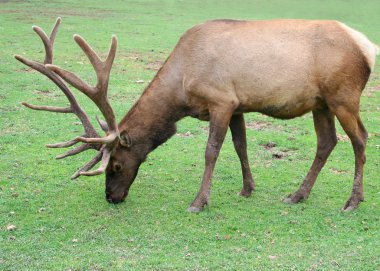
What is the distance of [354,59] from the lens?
678 centimetres

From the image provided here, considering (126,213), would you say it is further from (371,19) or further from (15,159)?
(371,19)

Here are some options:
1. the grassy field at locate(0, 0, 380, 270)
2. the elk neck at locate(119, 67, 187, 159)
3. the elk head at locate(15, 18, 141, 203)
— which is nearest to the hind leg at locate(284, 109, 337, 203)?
the grassy field at locate(0, 0, 380, 270)

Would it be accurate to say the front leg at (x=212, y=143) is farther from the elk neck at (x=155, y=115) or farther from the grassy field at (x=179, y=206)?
the elk neck at (x=155, y=115)

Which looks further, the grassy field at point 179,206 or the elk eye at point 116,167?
the elk eye at point 116,167

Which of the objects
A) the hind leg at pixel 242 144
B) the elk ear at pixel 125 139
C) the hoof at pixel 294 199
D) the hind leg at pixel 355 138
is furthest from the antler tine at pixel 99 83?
the hind leg at pixel 355 138

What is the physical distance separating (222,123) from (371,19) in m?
22.1

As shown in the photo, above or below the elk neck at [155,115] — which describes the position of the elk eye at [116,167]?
below

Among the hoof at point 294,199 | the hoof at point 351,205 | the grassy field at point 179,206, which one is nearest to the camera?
the grassy field at point 179,206

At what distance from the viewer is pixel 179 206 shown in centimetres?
705

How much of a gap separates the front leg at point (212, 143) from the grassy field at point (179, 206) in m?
0.17

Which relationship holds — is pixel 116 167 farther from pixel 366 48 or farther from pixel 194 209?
pixel 366 48

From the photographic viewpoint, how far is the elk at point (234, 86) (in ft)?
22.2

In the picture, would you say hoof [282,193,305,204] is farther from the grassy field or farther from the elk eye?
the elk eye

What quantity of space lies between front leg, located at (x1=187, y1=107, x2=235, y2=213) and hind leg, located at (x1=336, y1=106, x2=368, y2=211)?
1.17 metres
